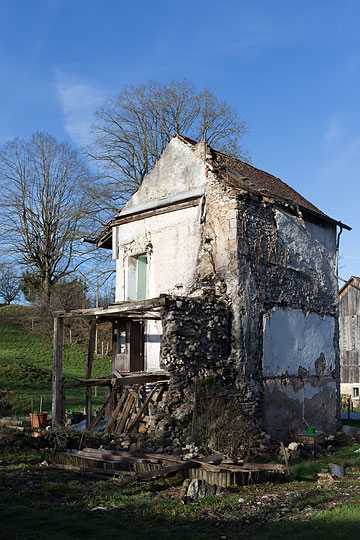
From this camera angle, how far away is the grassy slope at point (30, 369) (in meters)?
20.7

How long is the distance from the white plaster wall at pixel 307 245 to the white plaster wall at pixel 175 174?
98.9 inches

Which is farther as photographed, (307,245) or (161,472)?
(307,245)

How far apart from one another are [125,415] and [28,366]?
14365mm

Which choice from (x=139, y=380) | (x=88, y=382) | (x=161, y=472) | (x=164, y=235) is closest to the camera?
(x=161, y=472)

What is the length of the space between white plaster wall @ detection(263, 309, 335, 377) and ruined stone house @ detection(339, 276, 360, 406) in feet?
32.6

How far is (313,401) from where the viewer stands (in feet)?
54.2

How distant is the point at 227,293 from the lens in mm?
14516

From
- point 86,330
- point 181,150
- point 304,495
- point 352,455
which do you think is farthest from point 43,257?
point 304,495

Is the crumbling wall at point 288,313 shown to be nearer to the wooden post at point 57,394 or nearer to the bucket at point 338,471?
the bucket at point 338,471

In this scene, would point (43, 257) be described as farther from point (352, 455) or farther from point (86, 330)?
point (352, 455)

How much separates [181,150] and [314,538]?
1177cm

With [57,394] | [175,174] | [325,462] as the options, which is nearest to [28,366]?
[57,394]

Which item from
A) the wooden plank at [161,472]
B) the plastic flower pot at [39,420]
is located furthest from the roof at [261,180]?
the plastic flower pot at [39,420]

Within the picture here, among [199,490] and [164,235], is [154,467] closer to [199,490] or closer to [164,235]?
[199,490]
